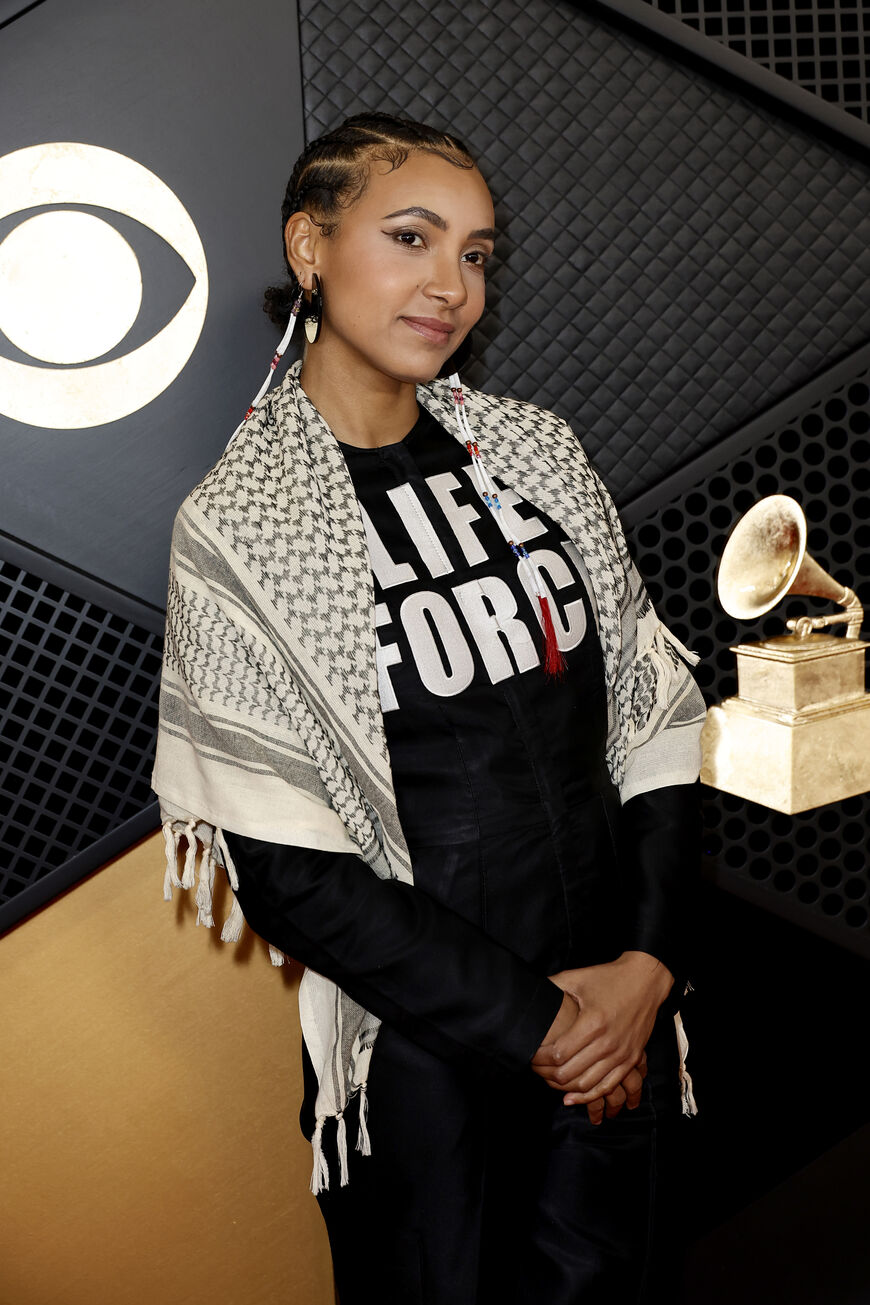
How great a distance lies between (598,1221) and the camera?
1155mm

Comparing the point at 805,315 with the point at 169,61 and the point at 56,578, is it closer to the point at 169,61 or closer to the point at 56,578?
the point at 169,61

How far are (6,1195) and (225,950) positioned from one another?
418 mm

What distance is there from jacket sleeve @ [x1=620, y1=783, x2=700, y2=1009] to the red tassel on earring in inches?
7.8

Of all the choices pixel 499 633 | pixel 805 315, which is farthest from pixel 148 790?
pixel 805 315

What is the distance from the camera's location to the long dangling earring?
114 centimetres

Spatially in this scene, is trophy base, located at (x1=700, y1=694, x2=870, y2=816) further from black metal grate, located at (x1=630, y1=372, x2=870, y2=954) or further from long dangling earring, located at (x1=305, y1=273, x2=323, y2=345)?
long dangling earring, located at (x1=305, y1=273, x2=323, y2=345)

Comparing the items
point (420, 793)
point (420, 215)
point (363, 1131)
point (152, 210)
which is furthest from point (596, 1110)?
point (152, 210)

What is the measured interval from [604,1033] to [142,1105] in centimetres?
74

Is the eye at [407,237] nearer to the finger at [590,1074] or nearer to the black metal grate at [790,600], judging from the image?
the black metal grate at [790,600]

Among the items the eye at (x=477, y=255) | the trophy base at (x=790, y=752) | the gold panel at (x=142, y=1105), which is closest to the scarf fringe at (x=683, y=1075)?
the trophy base at (x=790, y=752)

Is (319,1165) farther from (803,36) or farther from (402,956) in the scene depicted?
(803,36)

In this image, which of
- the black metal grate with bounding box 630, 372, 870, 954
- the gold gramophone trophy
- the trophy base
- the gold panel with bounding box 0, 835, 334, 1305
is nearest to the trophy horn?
the gold gramophone trophy

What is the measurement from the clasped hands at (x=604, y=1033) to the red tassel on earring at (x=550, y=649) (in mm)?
304

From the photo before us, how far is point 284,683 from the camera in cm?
108
